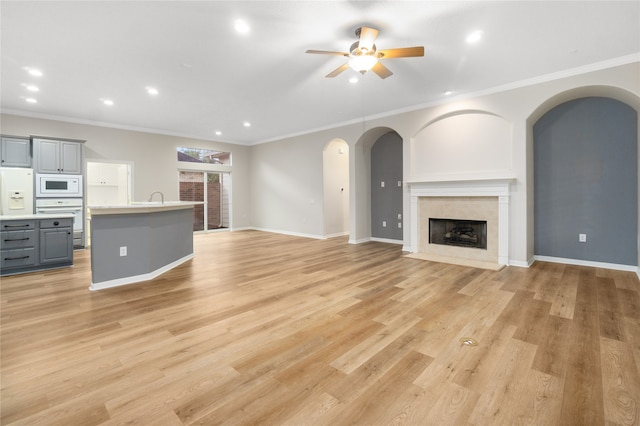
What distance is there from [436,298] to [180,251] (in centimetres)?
419

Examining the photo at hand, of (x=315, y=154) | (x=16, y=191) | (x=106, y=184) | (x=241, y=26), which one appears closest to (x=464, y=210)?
(x=315, y=154)

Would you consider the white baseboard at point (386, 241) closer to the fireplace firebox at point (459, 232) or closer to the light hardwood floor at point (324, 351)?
the fireplace firebox at point (459, 232)

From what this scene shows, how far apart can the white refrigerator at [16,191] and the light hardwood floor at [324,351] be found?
104 inches

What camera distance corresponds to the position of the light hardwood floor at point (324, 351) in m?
1.57

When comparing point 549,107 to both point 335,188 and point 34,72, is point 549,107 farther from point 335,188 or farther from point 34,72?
point 34,72

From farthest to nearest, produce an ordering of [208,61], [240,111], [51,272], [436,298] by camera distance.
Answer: [240,111]
[51,272]
[208,61]
[436,298]

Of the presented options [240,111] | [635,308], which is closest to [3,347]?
[240,111]

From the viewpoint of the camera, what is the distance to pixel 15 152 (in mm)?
5688

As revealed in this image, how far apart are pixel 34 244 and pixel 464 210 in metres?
7.13

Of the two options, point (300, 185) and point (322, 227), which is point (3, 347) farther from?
point (300, 185)

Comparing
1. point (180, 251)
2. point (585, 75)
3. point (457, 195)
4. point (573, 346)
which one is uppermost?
point (585, 75)

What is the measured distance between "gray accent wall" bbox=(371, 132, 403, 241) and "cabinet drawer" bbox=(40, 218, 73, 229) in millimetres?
6147

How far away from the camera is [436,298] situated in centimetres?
323

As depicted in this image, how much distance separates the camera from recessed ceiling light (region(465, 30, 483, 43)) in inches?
127
